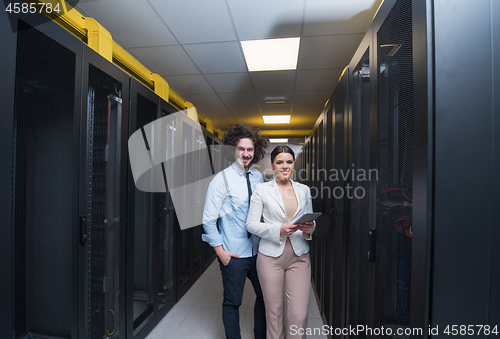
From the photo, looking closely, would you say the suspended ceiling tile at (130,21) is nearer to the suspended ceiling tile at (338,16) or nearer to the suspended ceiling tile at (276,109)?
the suspended ceiling tile at (338,16)

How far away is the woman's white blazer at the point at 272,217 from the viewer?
139cm

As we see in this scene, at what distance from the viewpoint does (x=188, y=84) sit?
322 cm

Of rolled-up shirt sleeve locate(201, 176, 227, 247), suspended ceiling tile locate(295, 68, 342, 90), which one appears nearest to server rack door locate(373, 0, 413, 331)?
rolled-up shirt sleeve locate(201, 176, 227, 247)


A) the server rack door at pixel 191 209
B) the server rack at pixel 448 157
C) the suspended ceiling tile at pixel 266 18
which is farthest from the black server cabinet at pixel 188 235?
the server rack at pixel 448 157

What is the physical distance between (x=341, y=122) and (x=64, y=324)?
1.79 meters

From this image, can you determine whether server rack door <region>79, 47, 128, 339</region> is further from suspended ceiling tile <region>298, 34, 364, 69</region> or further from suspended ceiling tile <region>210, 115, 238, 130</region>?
suspended ceiling tile <region>210, 115, 238, 130</region>

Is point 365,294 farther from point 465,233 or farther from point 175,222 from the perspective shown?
point 175,222

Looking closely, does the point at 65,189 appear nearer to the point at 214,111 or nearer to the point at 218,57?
the point at 218,57

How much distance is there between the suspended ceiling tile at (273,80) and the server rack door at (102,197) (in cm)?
180

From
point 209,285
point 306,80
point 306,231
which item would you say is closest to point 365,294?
point 306,231

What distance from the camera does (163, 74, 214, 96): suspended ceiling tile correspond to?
3005 millimetres

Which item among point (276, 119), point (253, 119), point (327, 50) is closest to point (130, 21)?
point (327, 50)

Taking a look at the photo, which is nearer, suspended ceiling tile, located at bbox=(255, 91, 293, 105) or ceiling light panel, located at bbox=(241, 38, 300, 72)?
ceiling light panel, located at bbox=(241, 38, 300, 72)

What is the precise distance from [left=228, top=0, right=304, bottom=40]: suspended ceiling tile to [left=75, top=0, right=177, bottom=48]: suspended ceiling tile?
64 cm
